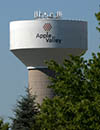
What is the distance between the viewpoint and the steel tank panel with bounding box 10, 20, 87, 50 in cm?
8650

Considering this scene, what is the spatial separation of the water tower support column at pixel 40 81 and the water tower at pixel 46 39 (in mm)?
3082

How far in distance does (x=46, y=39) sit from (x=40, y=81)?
6.67 meters

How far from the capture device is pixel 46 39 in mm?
86812

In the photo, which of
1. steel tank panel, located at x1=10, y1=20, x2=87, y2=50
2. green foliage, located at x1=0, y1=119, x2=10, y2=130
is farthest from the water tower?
green foliage, located at x1=0, y1=119, x2=10, y2=130

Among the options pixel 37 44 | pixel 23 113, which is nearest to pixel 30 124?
pixel 23 113

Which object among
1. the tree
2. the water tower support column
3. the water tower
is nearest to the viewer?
the tree

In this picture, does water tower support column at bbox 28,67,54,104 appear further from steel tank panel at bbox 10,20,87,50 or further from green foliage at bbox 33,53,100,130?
green foliage at bbox 33,53,100,130

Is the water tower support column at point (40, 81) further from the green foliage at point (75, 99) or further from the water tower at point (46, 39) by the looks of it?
the green foliage at point (75, 99)

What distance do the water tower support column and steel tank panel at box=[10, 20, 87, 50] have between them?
544 cm

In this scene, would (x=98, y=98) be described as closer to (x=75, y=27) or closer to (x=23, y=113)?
(x=23, y=113)

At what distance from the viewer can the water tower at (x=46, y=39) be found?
85.9 m

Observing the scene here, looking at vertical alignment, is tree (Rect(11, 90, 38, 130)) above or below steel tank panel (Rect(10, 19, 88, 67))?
below

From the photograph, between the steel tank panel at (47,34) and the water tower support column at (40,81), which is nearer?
the steel tank panel at (47,34)

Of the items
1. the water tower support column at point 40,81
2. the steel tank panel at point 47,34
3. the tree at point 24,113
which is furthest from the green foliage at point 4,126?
the water tower support column at point 40,81
